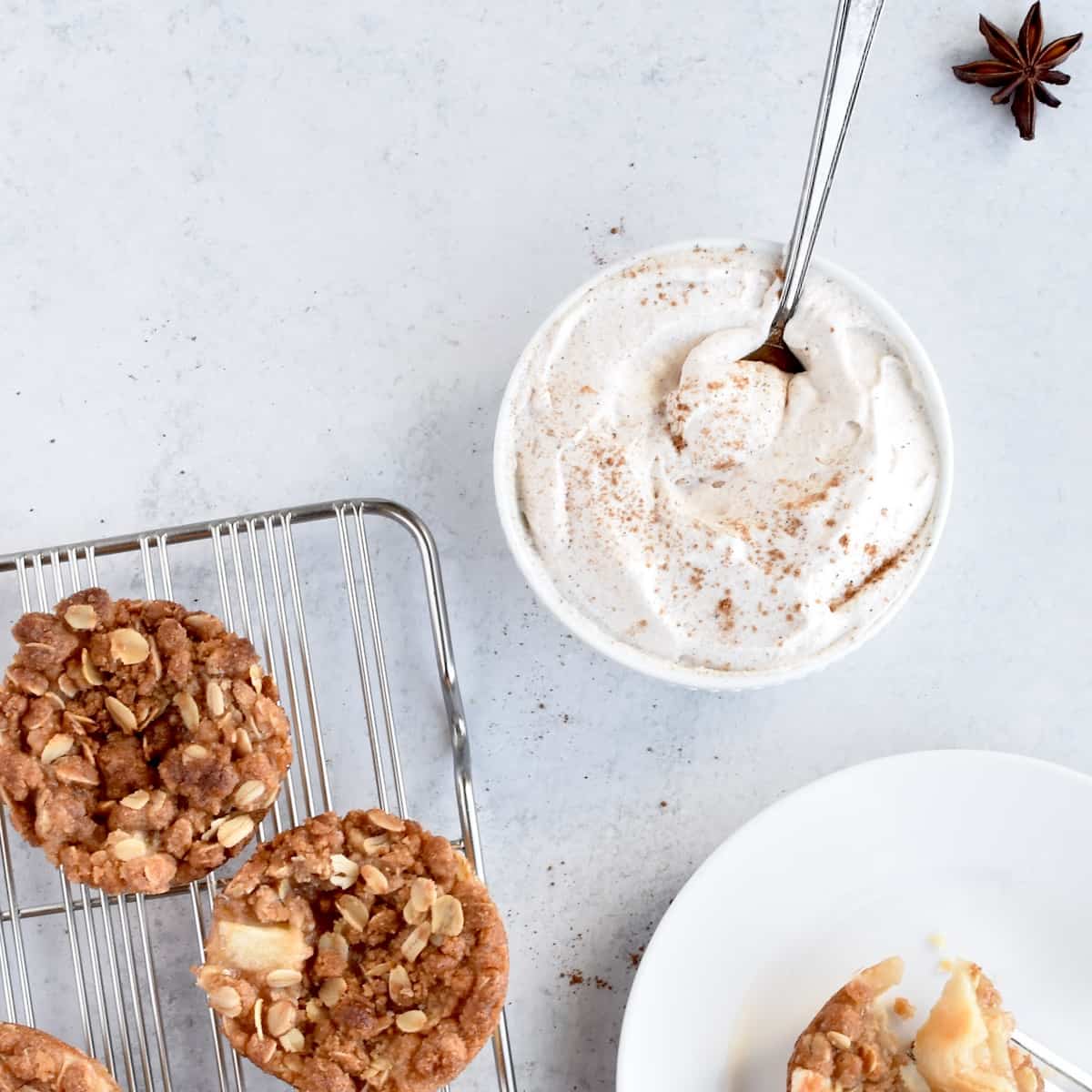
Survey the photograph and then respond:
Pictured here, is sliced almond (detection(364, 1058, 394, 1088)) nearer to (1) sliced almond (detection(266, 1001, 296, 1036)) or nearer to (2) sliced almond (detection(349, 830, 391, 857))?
(1) sliced almond (detection(266, 1001, 296, 1036))

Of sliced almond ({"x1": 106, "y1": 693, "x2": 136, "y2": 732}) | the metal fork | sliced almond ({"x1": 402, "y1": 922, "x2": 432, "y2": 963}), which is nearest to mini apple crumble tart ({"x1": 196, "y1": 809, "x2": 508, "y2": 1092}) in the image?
sliced almond ({"x1": 402, "y1": 922, "x2": 432, "y2": 963})

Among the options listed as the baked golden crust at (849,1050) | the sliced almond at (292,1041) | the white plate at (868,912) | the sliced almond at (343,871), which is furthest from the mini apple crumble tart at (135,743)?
the baked golden crust at (849,1050)

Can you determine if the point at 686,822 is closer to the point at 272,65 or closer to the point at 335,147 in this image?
the point at 335,147

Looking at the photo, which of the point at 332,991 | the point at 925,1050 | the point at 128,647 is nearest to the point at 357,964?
the point at 332,991

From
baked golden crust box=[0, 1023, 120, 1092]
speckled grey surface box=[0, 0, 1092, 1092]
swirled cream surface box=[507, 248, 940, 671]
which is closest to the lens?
baked golden crust box=[0, 1023, 120, 1092]

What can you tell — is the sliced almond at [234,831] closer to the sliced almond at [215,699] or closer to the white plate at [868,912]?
the sliced almond at [215,699]

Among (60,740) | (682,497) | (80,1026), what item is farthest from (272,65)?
(80,1026)
